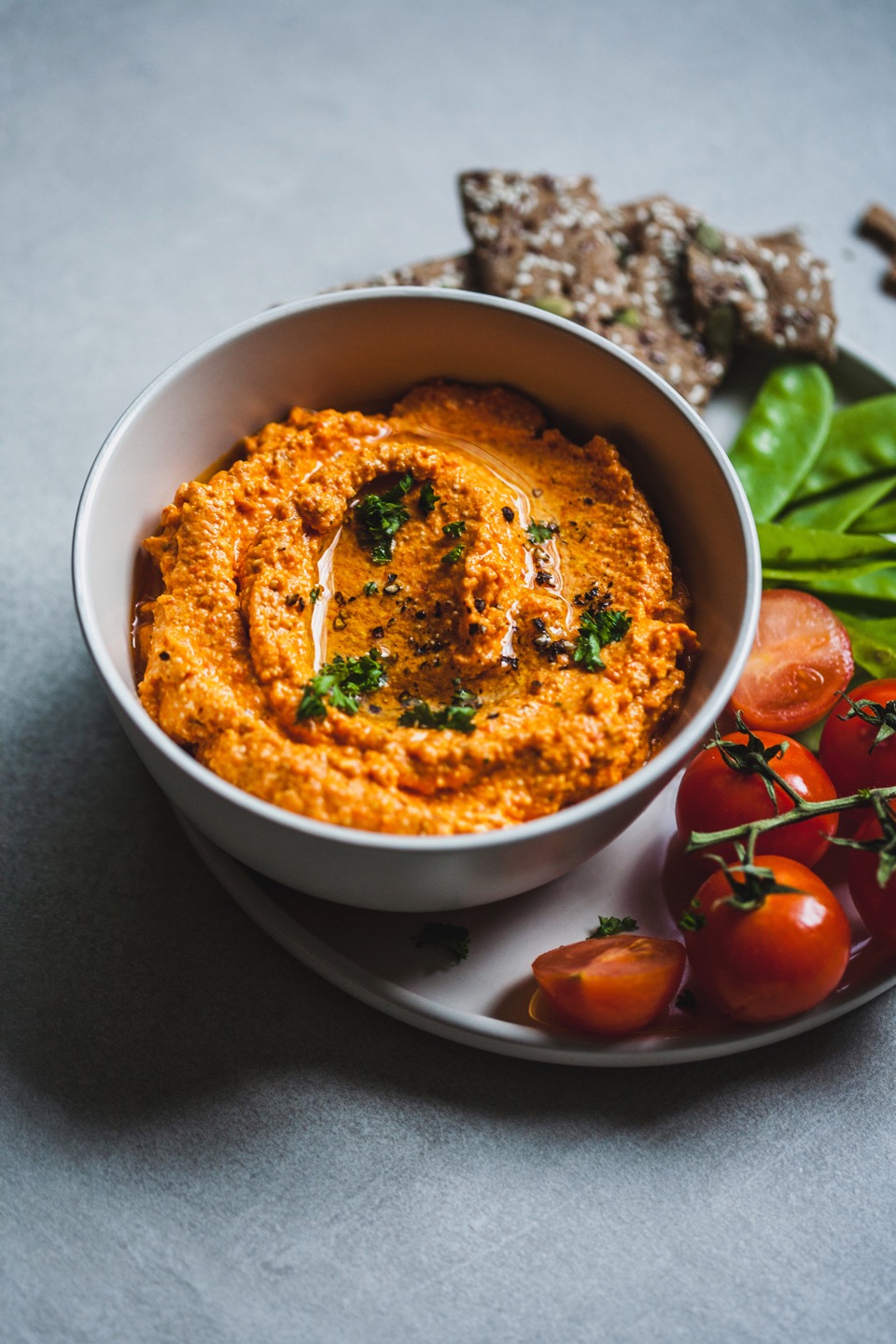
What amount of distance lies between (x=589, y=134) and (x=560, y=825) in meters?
4.03

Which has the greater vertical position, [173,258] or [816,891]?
[816,891]

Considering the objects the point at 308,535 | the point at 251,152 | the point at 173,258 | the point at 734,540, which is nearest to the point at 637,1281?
the point at 734,540

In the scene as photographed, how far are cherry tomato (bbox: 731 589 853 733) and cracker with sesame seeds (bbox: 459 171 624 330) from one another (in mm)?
1339

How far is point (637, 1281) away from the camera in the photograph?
3078mm

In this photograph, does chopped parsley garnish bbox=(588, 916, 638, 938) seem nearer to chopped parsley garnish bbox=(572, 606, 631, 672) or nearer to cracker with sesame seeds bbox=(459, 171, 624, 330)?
chopped parsley garnish bbox=(572, 606, 631, 672)

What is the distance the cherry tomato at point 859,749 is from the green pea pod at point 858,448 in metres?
1.00

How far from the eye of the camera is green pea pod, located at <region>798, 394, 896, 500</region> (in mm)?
4262

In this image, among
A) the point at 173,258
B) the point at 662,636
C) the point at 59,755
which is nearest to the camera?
the point at 662,636

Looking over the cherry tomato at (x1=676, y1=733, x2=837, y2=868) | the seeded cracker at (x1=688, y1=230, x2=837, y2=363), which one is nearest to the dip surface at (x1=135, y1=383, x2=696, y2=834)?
the cherry tomato at (x1=676, y1=733, x2=837, y2=868)

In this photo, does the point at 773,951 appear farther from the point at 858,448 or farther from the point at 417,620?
the point at 858,448

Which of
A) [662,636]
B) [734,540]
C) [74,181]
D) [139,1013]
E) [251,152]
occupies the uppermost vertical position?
[734,540]

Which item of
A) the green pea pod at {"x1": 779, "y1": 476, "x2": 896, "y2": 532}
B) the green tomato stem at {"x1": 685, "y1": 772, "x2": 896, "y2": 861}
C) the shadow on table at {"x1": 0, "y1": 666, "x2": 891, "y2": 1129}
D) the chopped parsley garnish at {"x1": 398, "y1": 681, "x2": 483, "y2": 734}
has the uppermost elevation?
the green pea pod at {"x1": 779, "y1": 476, "x2": 896, "y2": 532}

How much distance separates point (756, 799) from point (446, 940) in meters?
0.94

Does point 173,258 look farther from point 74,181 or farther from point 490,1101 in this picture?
point 490,1101
